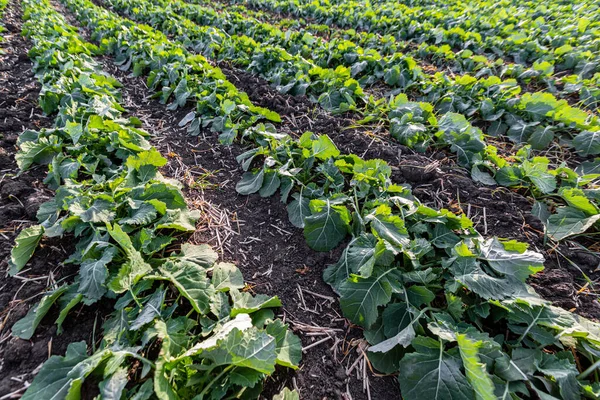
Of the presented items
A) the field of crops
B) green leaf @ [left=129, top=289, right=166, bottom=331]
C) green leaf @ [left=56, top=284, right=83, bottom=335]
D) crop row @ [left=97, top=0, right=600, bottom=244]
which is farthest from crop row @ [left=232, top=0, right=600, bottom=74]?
green leaf @ [left=56, top=284, right=83, bottom=335]

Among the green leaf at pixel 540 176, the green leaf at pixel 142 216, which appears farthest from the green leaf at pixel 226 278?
the green leaf at pixel 540 176

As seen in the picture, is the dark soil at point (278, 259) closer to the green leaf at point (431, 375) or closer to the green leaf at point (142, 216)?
the green leaf at point (431, 375)

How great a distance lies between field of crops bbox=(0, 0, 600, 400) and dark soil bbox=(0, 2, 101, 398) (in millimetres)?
14

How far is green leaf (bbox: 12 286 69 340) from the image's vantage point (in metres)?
1.91

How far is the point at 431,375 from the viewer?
1.67 metres

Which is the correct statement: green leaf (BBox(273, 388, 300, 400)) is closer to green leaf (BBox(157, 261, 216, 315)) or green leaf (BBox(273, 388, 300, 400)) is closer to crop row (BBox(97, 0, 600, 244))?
green leaf (BBox(157, 261, 216, 315))

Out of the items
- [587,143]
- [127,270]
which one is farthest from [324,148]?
[587,143]

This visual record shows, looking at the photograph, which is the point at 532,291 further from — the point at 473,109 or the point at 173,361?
the point at 473,109

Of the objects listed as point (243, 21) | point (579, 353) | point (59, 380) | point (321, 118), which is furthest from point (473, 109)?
point (243, 21)

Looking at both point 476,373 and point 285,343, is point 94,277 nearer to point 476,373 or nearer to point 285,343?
point 285,343

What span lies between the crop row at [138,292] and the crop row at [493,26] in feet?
23.8

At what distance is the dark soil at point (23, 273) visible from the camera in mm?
1860

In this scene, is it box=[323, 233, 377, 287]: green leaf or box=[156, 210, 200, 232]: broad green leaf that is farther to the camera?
box=[156, 210, 200, 232]: broad green leaf

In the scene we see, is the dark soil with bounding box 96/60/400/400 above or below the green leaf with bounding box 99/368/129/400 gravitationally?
below
